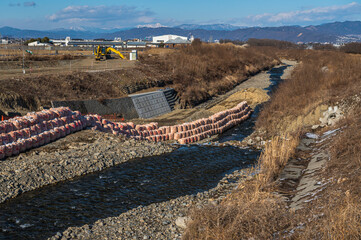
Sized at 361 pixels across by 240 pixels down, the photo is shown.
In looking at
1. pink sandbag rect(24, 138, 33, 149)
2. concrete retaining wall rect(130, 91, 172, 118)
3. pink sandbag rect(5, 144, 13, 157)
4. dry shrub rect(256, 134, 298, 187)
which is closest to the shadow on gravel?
dry shrub rect(256, 134, 298, 187)

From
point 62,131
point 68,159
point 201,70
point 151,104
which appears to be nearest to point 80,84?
point 151,104

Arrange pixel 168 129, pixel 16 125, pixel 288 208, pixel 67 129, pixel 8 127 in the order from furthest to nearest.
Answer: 1. pixel 168 129
2. pixel 67 129
3. pixel 16 125
4. pixel 8 127
5. pixel 288 208

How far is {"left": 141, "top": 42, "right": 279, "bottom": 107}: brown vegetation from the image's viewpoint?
4624cm

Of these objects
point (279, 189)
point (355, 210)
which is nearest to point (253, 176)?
point (279, 189)

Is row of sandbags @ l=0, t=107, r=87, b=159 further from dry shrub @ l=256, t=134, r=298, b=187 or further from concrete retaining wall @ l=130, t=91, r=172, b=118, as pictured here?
concrete retaining wall @ l=130, t=91, r=172, b=118

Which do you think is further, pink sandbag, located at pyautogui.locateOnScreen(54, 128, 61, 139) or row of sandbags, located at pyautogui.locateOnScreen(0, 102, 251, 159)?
pink sandbag, located at pyautogui.locateOnScreen(54, 128, 61, 139)

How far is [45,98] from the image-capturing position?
3253cm

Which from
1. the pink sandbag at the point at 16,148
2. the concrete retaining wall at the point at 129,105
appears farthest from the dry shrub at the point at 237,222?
the concrete retaining wall at the point at 129,105

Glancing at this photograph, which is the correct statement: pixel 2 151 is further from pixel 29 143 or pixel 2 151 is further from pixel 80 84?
pixel 80 84

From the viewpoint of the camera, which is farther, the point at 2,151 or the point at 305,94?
the point at 305,94

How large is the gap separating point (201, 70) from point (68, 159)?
3884cm

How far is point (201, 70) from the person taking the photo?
54562 millimetres

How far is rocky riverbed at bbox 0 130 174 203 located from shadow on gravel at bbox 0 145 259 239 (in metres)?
0.49

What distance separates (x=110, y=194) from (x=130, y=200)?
1.04 metres
